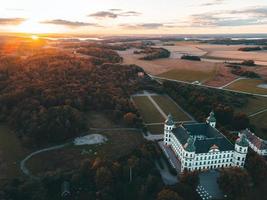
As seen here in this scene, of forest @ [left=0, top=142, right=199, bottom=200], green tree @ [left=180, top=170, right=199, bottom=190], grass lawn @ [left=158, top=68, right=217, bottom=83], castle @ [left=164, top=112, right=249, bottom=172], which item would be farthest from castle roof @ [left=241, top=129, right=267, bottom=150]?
grass lawn @ [left=158, top=68, right=217, bottom=83]

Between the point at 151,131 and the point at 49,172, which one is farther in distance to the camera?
the point at 151,131

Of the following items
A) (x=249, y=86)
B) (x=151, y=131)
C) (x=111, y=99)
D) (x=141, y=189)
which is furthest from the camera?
(x=249, y=86)

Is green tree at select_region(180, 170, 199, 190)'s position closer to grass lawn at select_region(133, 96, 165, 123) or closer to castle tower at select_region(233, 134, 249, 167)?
castle tower at select_region(233, 134, 249, 167)

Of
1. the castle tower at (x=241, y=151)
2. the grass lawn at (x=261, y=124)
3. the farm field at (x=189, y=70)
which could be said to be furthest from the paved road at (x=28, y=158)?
the farm field at (x=189, y=70)

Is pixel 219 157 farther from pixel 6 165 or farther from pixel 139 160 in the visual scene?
pixel 6 165

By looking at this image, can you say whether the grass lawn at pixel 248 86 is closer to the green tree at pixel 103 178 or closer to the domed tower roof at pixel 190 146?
the domed tower roof at pixel 190 146

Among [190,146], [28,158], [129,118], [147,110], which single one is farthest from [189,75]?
[28,158]

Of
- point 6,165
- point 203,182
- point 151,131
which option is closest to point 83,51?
point 151,131
